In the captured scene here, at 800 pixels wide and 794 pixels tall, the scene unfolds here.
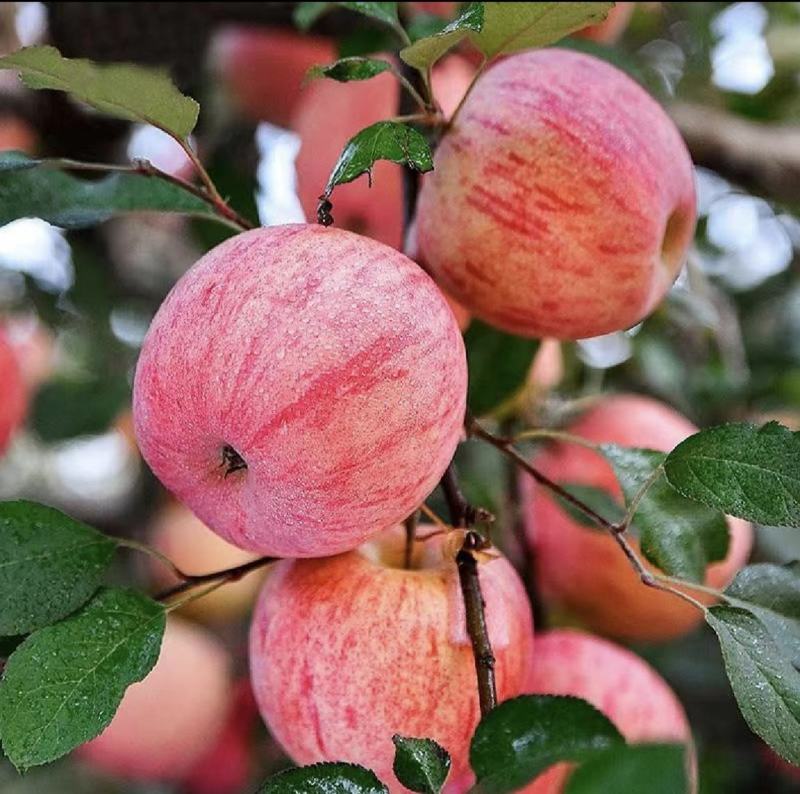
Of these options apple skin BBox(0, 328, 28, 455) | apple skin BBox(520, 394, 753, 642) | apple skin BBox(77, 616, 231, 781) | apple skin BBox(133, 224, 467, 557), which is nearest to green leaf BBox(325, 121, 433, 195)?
apple skin BBox(133, 224, 467, 557)

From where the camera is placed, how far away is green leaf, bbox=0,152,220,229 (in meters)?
0.67

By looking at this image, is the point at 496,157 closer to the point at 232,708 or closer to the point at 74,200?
the point at 74,200

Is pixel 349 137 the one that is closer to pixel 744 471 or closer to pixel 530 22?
pixel 530 22

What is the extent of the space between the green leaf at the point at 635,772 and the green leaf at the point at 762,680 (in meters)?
0.17

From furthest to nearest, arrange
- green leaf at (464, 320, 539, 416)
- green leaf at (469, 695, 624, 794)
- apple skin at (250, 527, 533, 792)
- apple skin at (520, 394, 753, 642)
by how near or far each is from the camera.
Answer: apple skin at (520, 394, 753, 642) < green leaf at (464, 320, 539, 416) < apple skin at (250, 527, 533, 792) < green leaf at (469, 695, 624, 794)

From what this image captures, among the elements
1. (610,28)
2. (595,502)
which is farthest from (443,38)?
(610,28)

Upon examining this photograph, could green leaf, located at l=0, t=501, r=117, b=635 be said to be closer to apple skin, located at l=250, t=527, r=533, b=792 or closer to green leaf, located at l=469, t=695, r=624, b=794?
apple skin, located at l=250, t=527, r=533, b=792

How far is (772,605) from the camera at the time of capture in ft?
1.97

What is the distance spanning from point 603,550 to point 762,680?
0.48m

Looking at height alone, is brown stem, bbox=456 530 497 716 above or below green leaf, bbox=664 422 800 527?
below

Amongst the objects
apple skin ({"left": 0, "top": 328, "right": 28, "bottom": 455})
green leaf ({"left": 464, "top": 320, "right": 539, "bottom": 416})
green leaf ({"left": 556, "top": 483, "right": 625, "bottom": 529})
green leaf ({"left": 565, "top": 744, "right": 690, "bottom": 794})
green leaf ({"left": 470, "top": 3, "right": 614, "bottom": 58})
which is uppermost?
green leaf ({"left": 470, "top": 3, "right": 614, "bottom": 58})

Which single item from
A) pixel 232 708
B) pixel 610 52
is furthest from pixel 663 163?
pixel 232 708

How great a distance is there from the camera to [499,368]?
910 millimetres

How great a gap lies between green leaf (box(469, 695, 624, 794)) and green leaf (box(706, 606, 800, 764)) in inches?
3.4
